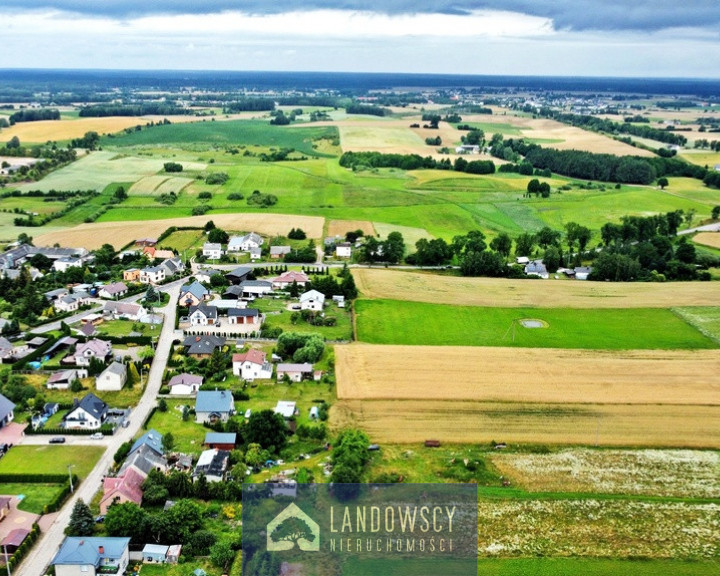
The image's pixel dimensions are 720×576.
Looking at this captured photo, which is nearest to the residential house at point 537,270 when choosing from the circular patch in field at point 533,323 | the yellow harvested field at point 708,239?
the circular patch in field at point 533,323

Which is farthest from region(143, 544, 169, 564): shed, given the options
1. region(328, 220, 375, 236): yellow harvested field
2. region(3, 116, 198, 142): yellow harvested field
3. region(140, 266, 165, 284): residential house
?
region(3, 116, 198, 142): yellow harvested field

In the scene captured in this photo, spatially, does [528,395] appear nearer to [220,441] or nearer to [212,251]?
[220,441]

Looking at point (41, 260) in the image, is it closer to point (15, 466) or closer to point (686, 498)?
point (15, 466)

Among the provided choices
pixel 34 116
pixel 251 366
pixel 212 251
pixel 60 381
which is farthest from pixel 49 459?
pixel 34 116

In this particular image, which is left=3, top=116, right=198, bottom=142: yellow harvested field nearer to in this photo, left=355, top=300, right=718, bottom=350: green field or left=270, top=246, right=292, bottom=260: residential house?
left=270, top=246, right=292, bottom=260: residential house

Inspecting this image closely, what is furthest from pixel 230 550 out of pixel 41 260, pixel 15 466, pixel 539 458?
pixel 41 260

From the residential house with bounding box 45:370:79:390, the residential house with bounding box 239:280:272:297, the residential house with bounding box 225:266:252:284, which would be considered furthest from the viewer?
the residential house with bounding box 225:266:252:284
